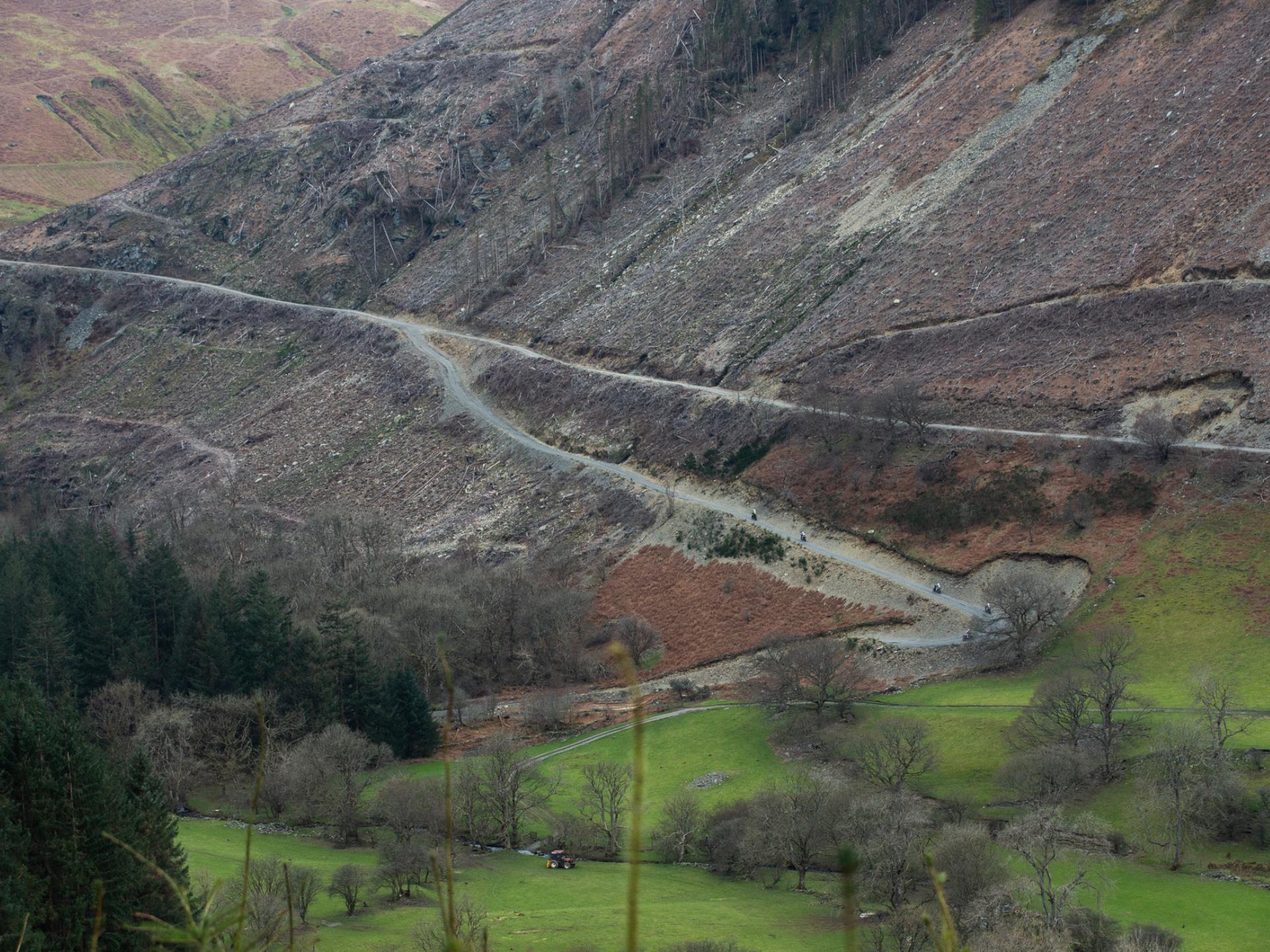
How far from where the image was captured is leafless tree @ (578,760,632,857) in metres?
45.9

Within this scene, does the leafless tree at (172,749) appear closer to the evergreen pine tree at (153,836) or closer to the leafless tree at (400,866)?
the leafless tree at (400,866)

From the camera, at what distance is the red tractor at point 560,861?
141ft

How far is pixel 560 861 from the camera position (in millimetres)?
43094

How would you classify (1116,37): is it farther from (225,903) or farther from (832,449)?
(225,903)

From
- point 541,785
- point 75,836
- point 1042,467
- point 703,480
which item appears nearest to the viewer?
point 75,836

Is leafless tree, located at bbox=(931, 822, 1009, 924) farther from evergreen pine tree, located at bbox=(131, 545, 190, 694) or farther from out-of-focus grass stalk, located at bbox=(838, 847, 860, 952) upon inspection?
evergreen pine tree, located at bbox=(131, 545, 190, 694)

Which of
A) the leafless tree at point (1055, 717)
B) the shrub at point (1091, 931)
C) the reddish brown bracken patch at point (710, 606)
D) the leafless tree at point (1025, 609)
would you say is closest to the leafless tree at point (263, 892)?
the shrub at point (1091, 931)

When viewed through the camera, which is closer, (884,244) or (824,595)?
(824,595)

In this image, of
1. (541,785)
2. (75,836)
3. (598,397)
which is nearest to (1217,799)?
(541,785)

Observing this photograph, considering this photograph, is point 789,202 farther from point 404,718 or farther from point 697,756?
point 697,756

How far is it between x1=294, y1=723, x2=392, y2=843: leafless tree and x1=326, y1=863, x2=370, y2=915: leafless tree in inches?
259

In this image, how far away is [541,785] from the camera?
157ft

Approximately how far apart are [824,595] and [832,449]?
1231 centimetres

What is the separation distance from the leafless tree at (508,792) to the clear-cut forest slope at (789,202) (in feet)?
116
